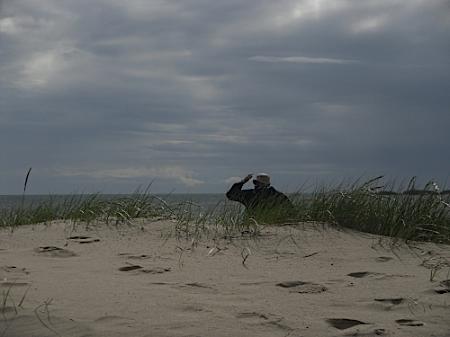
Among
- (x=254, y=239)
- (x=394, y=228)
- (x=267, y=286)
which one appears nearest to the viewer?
(x=267, y=286)

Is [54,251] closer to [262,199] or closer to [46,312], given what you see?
[46,312]

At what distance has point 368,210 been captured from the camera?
6781 millimetres

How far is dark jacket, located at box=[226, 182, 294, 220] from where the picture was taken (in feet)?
22.4

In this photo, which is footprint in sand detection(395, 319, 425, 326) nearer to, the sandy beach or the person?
the sandy beach

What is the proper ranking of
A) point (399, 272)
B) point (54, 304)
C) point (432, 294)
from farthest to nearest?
1. point (399, 272)
2. point (432, 294)
3. point (54, 304)

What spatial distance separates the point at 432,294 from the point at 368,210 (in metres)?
2.96

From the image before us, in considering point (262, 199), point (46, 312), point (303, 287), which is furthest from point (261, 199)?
point (46, 312)

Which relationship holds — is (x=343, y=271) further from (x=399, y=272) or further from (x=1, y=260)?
(x=1, y=260)

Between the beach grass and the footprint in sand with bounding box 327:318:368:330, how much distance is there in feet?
8.64

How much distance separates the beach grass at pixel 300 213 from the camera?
20.9ft

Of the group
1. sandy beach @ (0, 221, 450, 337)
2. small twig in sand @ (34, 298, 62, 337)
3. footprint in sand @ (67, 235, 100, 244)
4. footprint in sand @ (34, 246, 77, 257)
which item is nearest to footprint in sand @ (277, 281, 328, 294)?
sandy beach @ (0, 221, 450, 337)

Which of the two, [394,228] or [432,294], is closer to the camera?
[432,294]

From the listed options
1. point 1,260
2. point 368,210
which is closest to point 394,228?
point 368,210

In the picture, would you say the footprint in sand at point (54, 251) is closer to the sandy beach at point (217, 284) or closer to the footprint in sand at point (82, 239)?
the sandy beach at point (217, 284)
